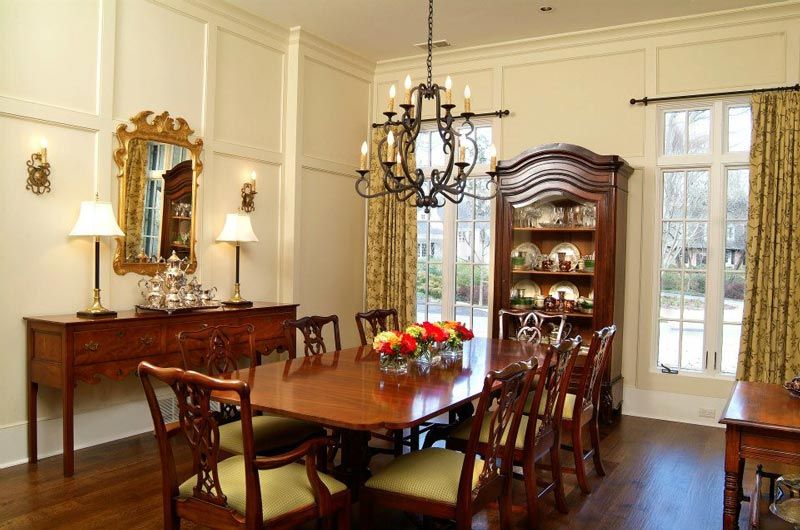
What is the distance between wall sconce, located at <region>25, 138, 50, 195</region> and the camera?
13.2 feet

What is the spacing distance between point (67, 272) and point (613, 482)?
3567mm

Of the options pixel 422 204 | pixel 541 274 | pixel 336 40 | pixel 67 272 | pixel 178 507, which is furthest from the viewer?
pixel 336 40

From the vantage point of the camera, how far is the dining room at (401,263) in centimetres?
294

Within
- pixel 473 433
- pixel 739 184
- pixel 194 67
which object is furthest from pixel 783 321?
pixel 194 67

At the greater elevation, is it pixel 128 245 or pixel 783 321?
pixel 128 245

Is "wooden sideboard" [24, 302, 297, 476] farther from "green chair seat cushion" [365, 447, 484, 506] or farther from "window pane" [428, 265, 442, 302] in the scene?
"window pane" [428, 265, 442, 302]

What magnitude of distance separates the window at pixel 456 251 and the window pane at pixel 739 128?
78.9 inches

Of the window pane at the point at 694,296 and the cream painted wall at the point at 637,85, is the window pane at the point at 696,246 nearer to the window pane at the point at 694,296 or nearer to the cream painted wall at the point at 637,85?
the window pane at the point at 694,296

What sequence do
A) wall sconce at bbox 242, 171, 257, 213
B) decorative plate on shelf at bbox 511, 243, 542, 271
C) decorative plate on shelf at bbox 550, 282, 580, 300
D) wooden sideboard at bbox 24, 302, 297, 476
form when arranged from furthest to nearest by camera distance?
Answer: decorative plate on shelf at bbox 511, 243, 542, 271 → decorative plate on shelf at bbox 550, 282, 580, 300 → wall sconce at bbox 242, 171, 257, 213 → wooden sideboard at bbox 24, 302, 297, 476

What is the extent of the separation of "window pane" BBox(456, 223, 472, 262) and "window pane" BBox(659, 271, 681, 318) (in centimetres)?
175

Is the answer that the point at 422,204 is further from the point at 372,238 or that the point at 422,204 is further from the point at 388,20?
the point at 372,238

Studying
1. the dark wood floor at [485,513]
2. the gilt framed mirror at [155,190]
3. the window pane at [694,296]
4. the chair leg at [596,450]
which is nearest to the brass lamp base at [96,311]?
the gilt framed mirror at [155,190]

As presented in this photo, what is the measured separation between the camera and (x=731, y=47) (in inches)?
205

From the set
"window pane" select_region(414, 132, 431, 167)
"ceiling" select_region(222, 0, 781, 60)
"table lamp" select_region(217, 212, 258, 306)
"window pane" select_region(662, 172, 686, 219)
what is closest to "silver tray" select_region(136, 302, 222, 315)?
"table lamp" select_region(217, 212, 258, 306)
